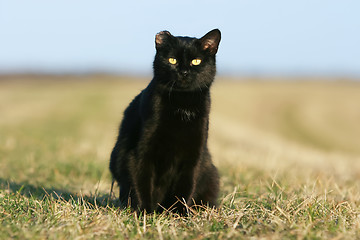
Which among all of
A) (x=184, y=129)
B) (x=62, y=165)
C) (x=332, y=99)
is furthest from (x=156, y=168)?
(x=332, y=99)

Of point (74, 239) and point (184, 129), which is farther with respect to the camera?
point (184, 129)

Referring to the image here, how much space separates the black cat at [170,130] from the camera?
4.07 metres

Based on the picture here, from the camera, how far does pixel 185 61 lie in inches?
167

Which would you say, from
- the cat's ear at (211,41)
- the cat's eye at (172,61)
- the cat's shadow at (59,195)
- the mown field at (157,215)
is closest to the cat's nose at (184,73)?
the cat's eye at (172,61)

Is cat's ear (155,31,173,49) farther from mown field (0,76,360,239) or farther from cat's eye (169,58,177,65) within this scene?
mown field (0,76,360,239)

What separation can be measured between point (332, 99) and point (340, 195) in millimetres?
40802

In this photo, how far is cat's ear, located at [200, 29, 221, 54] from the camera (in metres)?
4.36

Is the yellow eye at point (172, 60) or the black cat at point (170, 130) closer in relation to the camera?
the black cat at point (170, 130)

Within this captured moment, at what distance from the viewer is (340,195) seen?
555 centimetres

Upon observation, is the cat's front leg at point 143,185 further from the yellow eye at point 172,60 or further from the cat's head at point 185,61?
the yellow eye at point 172,60

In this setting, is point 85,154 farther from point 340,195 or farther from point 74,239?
point 74,239

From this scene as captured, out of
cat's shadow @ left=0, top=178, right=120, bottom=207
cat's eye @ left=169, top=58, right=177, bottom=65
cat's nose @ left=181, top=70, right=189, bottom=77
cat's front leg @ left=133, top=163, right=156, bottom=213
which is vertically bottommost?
cat's shadow @ left=0, top=178, right=120, bottom=207

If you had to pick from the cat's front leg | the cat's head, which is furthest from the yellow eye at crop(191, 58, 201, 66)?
the cat's front leg

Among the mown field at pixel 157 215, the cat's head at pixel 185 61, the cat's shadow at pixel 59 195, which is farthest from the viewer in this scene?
the cat's shadow at pixel 59 195
